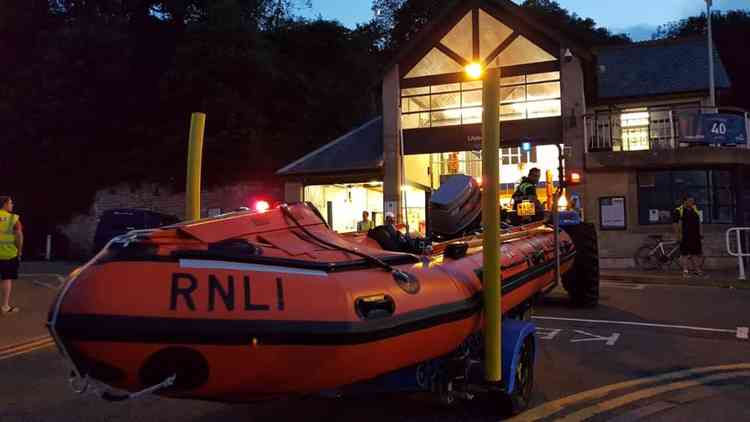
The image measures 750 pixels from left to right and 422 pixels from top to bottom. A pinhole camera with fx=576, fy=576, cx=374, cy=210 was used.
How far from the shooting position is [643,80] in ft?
73.7

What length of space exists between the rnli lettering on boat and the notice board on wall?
16.7m

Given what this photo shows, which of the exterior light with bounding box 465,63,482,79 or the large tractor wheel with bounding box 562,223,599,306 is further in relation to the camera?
the exterior light with bounding box 465,63,482,79

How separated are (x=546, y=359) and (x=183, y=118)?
967 inches

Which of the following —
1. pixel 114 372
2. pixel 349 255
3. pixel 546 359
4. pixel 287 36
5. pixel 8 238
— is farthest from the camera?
pixel 287 36

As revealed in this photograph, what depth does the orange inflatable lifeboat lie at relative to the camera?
251cm

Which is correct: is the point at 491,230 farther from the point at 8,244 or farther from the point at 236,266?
the point at 8,244

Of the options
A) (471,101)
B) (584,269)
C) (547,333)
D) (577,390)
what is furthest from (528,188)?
(471,101)

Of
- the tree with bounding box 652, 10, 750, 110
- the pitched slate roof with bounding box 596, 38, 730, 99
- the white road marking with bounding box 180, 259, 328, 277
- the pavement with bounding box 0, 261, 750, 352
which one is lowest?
the pavement with bounding box 0, 261, 750, 352

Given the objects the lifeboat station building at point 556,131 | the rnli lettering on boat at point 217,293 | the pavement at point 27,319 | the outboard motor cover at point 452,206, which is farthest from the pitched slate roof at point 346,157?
the rnli lettering on boat at point 217,293

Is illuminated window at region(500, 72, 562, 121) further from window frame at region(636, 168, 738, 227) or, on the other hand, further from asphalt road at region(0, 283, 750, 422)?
asphalt road at region(0, 283, 750, 422)

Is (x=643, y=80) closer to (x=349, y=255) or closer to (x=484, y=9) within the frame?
(x=484, y=9)

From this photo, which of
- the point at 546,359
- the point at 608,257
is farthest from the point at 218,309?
the point at 608,257

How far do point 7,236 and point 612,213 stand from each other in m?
15.5

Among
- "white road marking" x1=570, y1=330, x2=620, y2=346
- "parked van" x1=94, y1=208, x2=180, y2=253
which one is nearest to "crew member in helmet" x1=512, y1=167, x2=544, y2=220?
"white road marking" x1=570, y1=330, x2=620, y2=346
